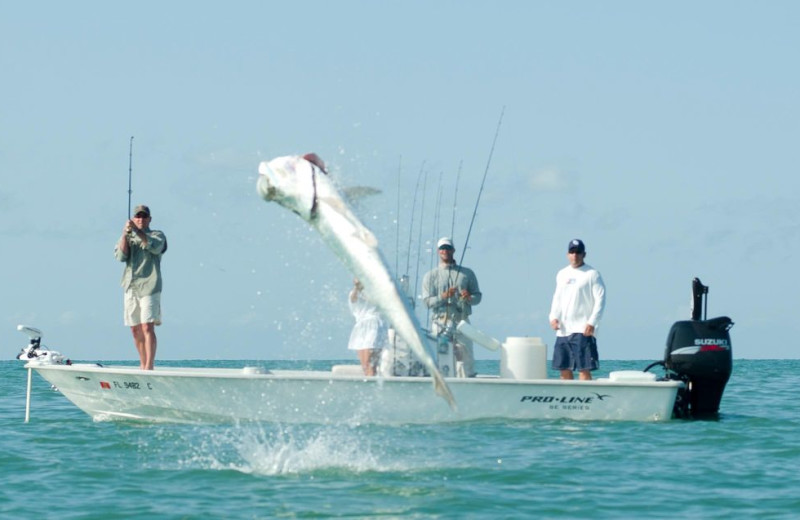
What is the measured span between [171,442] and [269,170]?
18.6ft

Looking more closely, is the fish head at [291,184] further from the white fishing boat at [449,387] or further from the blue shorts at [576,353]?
the blue shorts at [576,353]

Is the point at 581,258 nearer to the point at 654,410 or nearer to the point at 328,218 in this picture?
the point at 654,410

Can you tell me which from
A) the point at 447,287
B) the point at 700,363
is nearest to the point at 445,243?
the point at 447,287

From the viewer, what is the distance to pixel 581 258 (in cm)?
1355

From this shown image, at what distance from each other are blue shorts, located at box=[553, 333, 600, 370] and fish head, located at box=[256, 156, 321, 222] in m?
6.68

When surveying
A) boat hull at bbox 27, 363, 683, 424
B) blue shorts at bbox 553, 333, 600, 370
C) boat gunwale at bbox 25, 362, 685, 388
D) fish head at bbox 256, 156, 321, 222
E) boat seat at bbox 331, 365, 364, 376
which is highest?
fish head at bbox 256, 156, 321, 222

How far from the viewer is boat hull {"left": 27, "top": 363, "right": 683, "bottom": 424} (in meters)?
13.1

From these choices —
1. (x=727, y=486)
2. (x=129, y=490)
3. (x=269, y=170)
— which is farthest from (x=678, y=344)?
(x=269, y=170)

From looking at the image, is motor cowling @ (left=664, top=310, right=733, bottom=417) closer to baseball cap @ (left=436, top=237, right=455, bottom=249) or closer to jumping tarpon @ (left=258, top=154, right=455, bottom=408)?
baseball cap @ (left=436, top=237, right=455, bottom=249)

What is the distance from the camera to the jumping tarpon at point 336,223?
7.15 metres

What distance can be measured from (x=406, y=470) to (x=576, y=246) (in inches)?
168

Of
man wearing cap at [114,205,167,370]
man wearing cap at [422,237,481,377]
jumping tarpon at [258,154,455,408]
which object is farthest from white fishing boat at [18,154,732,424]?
jumping tarpon at [258,154,455,408]

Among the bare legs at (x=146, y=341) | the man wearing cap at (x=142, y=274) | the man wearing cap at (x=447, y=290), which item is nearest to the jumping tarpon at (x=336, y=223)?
the man wearing cap at (x=447, y=290)

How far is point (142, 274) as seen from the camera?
13.7m
